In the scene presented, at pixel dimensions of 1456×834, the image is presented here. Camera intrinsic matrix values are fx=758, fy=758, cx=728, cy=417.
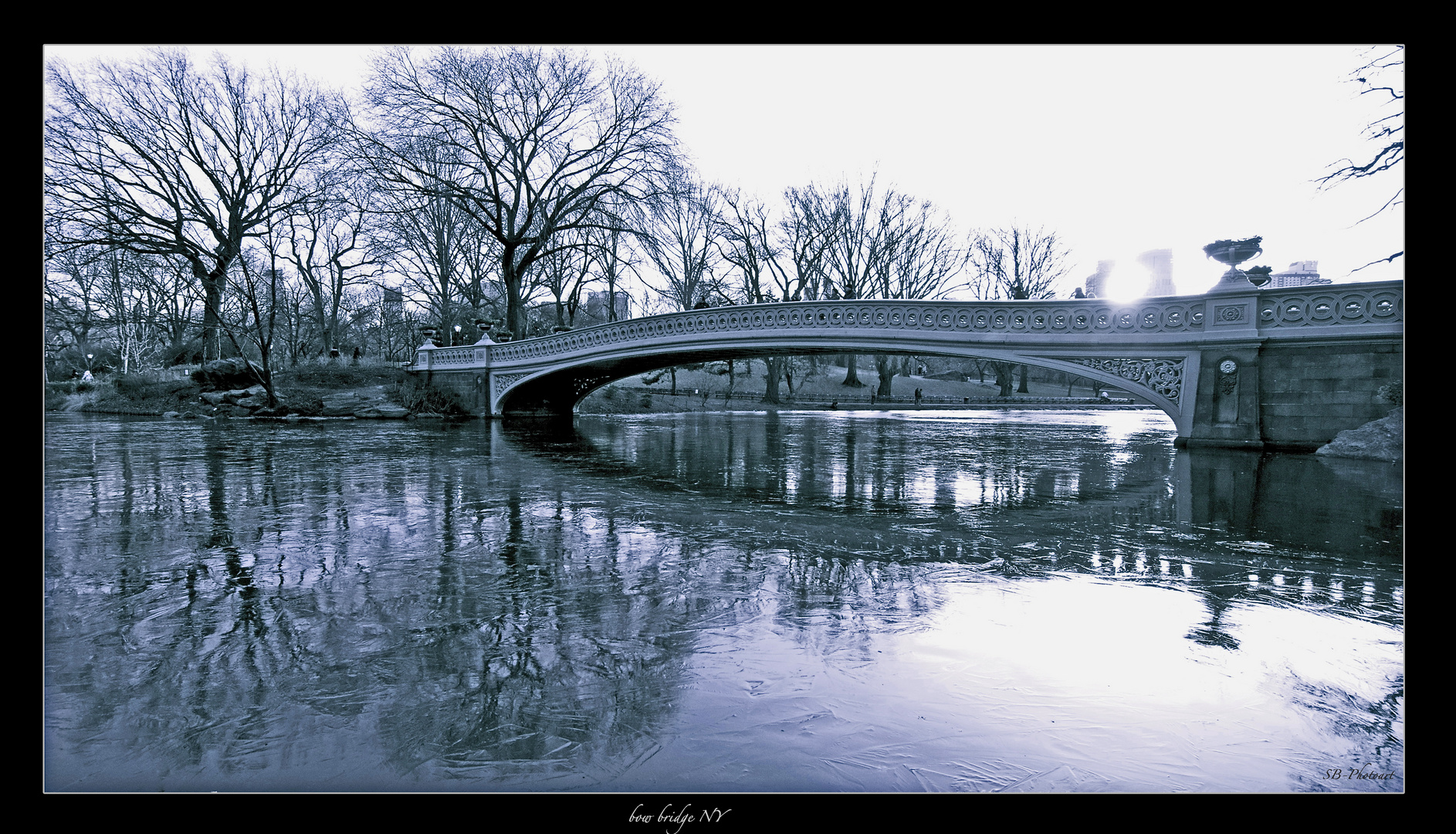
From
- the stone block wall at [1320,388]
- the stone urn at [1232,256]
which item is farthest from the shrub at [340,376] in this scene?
the stone block wall at [1320,388]

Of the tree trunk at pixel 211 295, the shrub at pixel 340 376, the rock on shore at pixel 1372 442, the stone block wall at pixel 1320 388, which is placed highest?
the tree trunk at pixel 211 295

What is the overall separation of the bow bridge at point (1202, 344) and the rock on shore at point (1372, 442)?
0.36m

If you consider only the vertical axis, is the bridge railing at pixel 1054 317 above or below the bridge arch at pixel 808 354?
above

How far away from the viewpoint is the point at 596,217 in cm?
2569

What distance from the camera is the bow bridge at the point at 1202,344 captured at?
10539mm

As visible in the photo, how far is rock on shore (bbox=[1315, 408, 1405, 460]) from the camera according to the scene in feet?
31.9

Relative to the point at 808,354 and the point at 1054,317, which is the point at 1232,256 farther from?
the point at 808,354

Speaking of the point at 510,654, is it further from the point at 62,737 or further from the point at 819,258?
the point at 819,258

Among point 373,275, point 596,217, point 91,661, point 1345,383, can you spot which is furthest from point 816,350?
point 373,275

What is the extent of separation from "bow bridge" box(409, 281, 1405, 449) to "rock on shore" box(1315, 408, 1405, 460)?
36 cm

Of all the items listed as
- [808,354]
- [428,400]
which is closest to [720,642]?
[808,354]

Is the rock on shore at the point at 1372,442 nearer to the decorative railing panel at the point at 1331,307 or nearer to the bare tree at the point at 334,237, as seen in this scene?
the decorative railing panel at the point at 1331,307

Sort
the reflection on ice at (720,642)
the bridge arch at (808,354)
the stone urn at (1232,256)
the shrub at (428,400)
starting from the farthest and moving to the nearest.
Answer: the shrub at (428,400)
the bridge arch at (808,354)
the stone urn at (1232,256)
the reflection on ice at (720,642)
